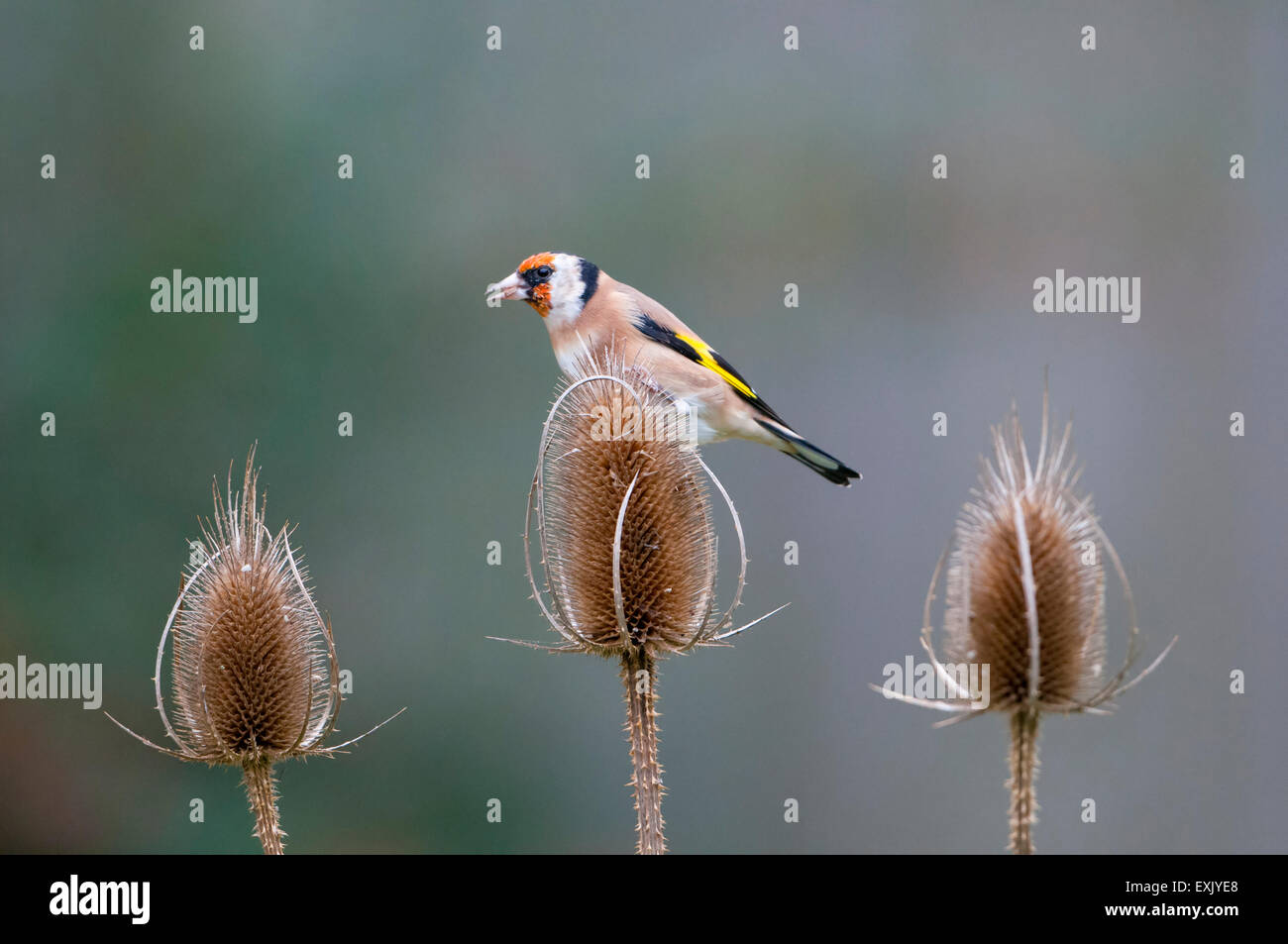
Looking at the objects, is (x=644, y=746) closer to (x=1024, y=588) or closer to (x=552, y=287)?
(x=1024, y=588)

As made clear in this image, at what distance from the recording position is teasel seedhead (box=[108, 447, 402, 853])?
3.35 metres

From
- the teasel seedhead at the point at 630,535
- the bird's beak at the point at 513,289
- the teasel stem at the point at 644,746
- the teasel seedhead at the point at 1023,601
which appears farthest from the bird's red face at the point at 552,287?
the teasel seedhead at the point at 1023,601

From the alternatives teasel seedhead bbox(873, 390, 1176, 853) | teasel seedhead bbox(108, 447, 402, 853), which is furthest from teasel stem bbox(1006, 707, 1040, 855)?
teasel seedhead bbox(108, 447, 402, 853)

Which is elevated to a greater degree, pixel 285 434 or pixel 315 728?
pixel 285 434

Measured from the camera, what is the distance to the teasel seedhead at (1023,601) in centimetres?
288

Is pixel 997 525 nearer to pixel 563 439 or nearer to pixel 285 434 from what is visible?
pixel 563 439

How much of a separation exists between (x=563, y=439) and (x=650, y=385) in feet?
1.18

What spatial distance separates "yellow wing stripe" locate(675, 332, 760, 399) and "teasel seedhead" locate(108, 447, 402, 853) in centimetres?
236

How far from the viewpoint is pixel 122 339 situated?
10.5m

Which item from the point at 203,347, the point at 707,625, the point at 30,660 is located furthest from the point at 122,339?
the point at 707,625

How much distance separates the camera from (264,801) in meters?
3.27

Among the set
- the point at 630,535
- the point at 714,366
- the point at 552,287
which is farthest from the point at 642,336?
the point at 630,535

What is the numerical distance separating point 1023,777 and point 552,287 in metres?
3.35

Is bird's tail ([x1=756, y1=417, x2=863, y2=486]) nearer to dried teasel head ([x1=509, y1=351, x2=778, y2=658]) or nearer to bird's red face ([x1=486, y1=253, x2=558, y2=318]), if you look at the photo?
bird's red face ([x1=486, y1=253, x2=558, y2=318])
